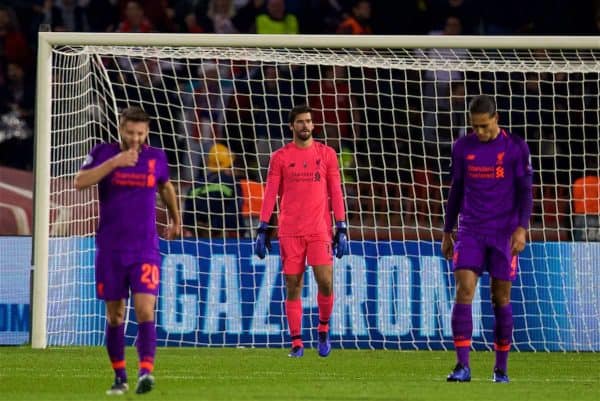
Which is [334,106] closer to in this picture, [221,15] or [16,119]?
[221,15]

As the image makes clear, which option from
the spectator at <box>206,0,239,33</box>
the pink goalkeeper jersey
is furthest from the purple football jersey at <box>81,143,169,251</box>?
the spectator at <box>206,0,239,33</box>

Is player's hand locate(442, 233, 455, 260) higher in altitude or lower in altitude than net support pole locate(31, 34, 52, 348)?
lower

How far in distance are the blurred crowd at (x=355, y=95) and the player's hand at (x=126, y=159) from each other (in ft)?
17.5

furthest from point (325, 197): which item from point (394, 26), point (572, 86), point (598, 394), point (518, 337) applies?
point (394, 26)

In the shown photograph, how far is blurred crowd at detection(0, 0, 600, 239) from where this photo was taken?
15570 millimetres

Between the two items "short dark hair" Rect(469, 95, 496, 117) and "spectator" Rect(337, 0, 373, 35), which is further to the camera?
"spectator" Rect(337, 0, 373, 35)

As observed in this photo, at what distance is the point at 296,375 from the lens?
36.3 feet

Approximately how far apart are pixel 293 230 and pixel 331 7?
6944 mm

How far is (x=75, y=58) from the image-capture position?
48.7 feet

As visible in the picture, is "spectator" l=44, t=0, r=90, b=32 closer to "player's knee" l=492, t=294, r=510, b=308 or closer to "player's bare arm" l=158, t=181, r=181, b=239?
"player's knee" l=492, t=294, r=510, b=308

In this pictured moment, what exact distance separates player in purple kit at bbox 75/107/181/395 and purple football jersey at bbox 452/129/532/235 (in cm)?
225

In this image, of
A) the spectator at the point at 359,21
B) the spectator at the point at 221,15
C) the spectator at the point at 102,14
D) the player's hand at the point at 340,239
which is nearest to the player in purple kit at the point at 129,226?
the player's hand at the point at 340,239

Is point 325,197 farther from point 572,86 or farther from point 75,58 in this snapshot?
point 572,86

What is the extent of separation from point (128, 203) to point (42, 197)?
490cm
